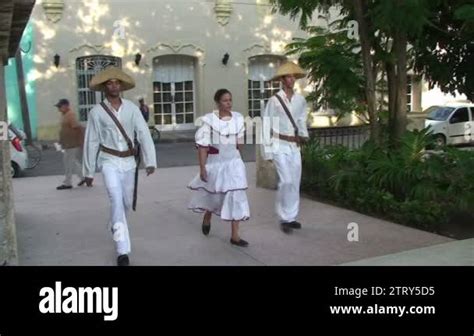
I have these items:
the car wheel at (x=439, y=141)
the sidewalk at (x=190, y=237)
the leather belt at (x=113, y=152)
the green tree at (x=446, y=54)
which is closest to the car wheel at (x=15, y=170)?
the sidewalk at (x=190, y=237)

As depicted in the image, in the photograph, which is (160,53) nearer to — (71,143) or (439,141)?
(439,141)

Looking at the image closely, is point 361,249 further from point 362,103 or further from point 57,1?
point 57,1

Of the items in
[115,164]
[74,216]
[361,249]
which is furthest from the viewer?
[74,216]

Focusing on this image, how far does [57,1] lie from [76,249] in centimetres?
1612

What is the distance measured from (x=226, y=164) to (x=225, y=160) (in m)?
0.04

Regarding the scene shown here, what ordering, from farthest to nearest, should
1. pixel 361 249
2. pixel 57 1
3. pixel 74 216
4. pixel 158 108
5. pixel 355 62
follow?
pixel 158 108 → pixel 57 1 → pixel 355 62 → pixel 74 216 → pixel 361 249

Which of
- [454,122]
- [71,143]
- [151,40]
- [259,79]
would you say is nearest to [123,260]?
[71,143]

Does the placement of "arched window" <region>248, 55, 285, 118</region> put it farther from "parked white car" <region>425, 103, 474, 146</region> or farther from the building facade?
"parked white car" <region>425, 103, 474, 146</region>

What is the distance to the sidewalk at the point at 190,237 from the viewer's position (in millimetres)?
5934

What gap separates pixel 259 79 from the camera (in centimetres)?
2494

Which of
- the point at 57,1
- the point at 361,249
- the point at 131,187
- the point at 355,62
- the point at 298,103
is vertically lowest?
the point at 361,249

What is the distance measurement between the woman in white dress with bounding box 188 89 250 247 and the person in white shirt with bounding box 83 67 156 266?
742 millimetres

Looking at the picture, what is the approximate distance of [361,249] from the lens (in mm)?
6188
